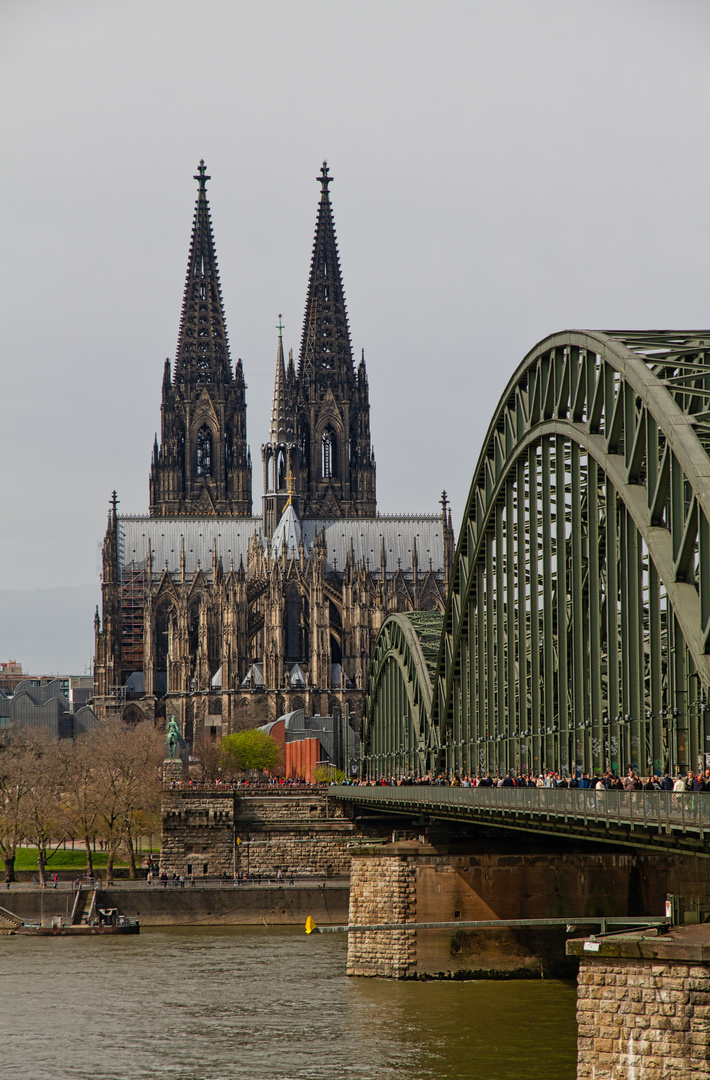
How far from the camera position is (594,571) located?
39.5m

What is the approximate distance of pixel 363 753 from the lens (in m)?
87.3

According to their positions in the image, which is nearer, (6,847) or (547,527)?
(547,527)

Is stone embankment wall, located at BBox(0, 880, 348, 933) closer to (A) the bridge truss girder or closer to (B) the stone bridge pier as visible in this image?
(A) the bridge truss girder

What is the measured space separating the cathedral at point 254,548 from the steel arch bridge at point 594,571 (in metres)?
80.9

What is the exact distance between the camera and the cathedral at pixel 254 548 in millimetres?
142250

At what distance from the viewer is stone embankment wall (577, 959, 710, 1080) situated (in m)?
24.1

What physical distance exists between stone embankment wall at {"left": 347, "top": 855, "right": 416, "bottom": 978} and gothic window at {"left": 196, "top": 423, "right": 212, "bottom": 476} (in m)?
114

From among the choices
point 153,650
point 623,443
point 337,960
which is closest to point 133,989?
point 337,960

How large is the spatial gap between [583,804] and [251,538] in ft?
406

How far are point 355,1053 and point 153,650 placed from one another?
111287mm

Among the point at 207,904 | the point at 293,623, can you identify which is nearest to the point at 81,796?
the point at 207,904

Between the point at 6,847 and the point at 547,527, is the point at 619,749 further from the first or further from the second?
the point at 6,847

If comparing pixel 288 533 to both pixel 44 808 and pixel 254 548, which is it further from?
pixel 44 808

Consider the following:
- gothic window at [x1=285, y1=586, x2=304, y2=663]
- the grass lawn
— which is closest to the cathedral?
gothic window at [x1=285, y1=586, x2=304, y2=663]
